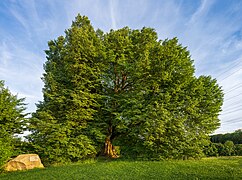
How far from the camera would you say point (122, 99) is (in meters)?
14.9

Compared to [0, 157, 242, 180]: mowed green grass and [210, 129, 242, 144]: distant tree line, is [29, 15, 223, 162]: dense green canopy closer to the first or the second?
[0, 157, 242, 180]: mowed green grass

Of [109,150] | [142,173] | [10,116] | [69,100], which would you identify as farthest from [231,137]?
[10,116]

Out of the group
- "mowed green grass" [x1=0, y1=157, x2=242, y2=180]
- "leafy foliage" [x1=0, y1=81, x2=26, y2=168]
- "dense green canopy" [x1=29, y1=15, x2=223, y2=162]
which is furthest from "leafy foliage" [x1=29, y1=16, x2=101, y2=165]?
"mowed green grass" [x1=0, y1=157, x2=242, y2=180]

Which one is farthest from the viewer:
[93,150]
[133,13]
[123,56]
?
[123,56]

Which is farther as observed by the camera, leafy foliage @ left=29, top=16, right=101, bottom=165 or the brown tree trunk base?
the brown tree trunk base

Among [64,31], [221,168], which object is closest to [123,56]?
[64,31]

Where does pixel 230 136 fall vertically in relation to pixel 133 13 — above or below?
below

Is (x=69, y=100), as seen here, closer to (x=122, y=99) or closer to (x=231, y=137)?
(x=122, y=99)

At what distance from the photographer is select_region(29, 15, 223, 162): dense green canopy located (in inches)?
538

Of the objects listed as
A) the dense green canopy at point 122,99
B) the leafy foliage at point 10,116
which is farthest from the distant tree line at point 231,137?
the leafy foliage at point 10,116

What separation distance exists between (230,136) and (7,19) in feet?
120

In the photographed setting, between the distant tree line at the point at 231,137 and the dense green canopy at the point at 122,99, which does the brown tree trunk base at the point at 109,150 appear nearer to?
the dense green canopy at the point at 122,99

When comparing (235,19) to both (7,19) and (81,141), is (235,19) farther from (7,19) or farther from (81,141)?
(7,19)

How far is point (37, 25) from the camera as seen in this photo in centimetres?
1299
